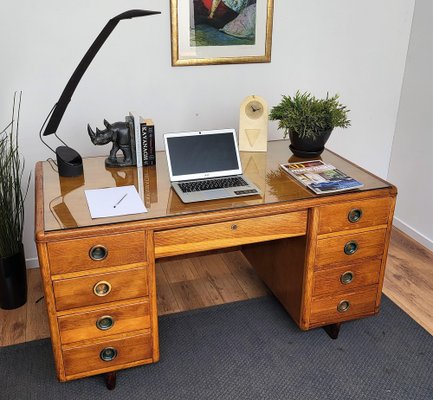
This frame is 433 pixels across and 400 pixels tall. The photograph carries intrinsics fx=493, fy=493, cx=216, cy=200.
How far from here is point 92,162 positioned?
6.31 ft

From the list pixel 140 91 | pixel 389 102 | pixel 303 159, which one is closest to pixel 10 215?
pixel 140 91

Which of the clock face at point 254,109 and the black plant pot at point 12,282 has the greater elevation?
the clock face at point 254,109

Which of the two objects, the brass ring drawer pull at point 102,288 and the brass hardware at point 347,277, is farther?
the brass hardware at point 347,277

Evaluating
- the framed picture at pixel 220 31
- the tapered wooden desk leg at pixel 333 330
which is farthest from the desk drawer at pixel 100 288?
the framed picture at pixel 220 31

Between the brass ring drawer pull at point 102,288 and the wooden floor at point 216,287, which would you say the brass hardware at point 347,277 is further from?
the brass ring drawer pull at point 102,288

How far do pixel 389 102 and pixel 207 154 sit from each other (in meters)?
1.36

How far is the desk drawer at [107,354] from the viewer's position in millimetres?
1575

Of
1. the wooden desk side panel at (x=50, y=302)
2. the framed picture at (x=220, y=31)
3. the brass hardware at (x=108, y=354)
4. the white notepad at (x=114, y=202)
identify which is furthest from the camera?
the framed picture at (x=220, y=31)

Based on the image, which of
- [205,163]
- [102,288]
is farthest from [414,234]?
[102,288]

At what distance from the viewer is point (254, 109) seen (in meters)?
2.00

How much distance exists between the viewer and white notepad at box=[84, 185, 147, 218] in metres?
1.50

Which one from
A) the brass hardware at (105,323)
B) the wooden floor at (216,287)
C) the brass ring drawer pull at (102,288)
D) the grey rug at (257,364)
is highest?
the brass ring drawer pull at (102,288)

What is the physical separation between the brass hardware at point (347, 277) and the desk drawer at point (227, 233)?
0.26 metres

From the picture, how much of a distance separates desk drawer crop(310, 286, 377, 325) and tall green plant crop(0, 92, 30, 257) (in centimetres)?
123
